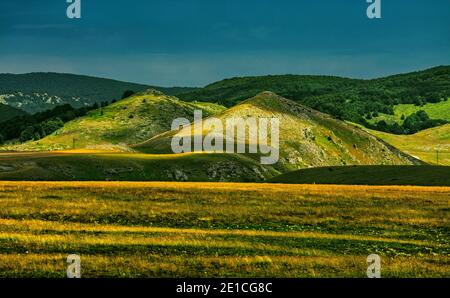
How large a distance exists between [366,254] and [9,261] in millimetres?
16496

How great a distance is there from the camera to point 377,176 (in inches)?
4875

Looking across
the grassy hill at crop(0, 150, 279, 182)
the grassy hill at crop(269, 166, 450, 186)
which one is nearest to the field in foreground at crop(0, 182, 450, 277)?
the grassy hill at crop(269, 166, 450, 186)

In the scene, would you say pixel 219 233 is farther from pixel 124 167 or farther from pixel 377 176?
pixel 124 167

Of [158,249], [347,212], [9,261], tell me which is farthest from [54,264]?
[347,212]

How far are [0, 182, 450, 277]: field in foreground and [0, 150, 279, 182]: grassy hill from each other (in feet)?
217

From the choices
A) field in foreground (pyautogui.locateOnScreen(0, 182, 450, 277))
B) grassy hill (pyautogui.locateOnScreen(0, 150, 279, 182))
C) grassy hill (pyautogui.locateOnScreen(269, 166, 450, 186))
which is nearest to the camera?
field in foreground (pyautogui.locateOnScreen(0, 182, 450, 277))

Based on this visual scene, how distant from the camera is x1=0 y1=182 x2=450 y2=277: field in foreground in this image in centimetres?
3058

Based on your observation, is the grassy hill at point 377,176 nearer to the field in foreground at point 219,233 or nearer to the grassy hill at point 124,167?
the grassy hill at point 124,167

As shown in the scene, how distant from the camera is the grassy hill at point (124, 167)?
13975 cm

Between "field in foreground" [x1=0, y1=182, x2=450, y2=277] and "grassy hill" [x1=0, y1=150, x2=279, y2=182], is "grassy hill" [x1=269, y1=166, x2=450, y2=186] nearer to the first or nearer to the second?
"grassy hill" [x1=0, y1=150, x2=279, y2=182]

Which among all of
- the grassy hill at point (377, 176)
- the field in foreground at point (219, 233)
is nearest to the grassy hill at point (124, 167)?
the grassy hill at point (377, 176)
